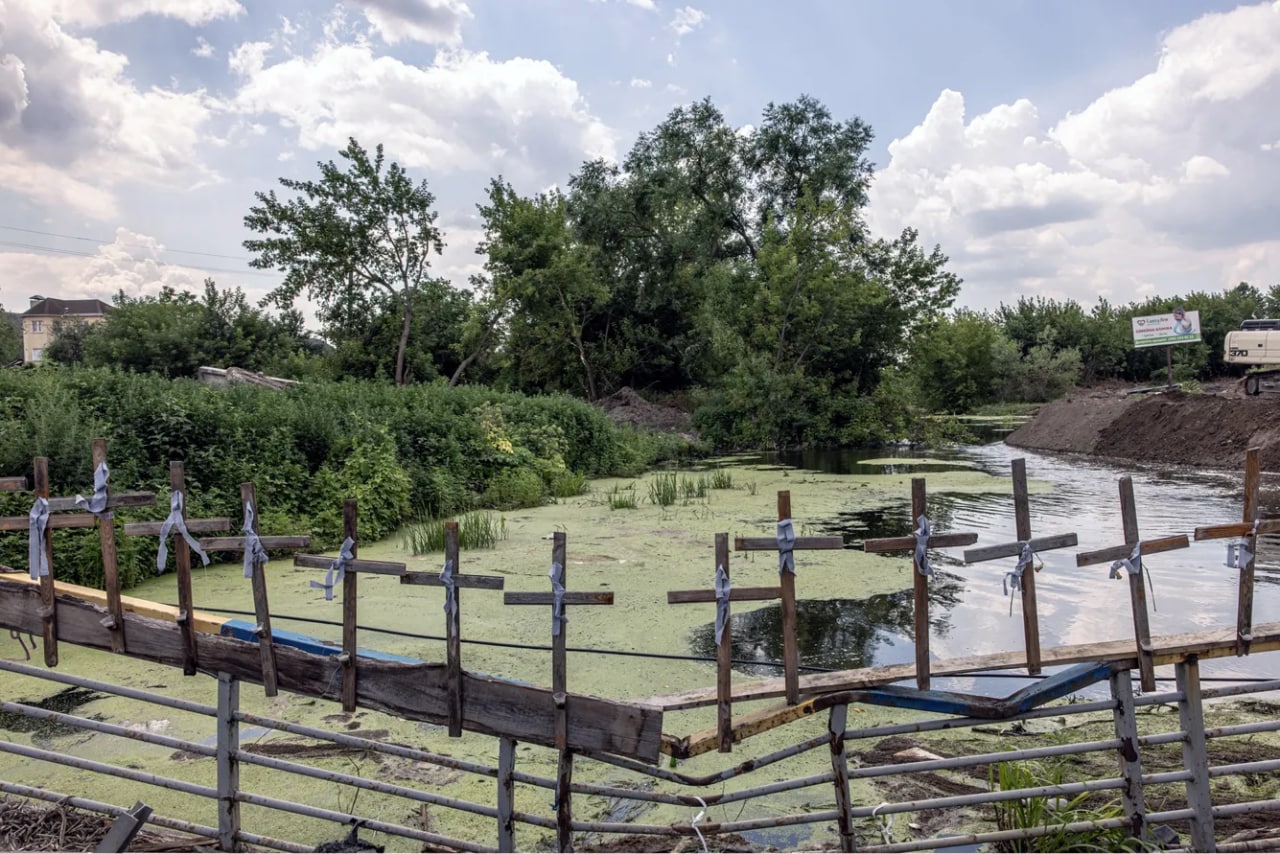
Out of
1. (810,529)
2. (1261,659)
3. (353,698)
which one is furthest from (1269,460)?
(353,698)

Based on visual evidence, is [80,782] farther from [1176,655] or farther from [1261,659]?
[1261,659]

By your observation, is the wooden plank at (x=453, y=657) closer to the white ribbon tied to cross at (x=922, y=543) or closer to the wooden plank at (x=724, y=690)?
the wooden plank at (x=724, y=690)

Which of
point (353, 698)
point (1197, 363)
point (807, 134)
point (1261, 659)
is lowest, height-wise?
point (1261, 659)

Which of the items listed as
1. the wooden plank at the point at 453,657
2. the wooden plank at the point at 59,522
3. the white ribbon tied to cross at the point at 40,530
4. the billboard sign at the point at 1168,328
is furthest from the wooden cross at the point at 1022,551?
the billboard sign at the point at 1168,328

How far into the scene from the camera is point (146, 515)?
6898 mm

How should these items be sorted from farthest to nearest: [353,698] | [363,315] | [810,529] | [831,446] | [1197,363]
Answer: [1197,363] → [363,315] → [831,446] → [810,529] → [353,698]

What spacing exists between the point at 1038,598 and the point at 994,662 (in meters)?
4.69

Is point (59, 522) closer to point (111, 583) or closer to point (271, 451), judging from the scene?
point (111, 583)

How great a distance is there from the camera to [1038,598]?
6676 mm

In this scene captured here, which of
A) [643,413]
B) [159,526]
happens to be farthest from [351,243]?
[159,526]

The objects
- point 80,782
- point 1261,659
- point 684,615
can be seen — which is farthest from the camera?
point 684,615

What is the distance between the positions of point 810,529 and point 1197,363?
145 feet

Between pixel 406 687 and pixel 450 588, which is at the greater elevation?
pixel 450 588

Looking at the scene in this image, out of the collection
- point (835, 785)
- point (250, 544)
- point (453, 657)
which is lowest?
point (835, 785)
